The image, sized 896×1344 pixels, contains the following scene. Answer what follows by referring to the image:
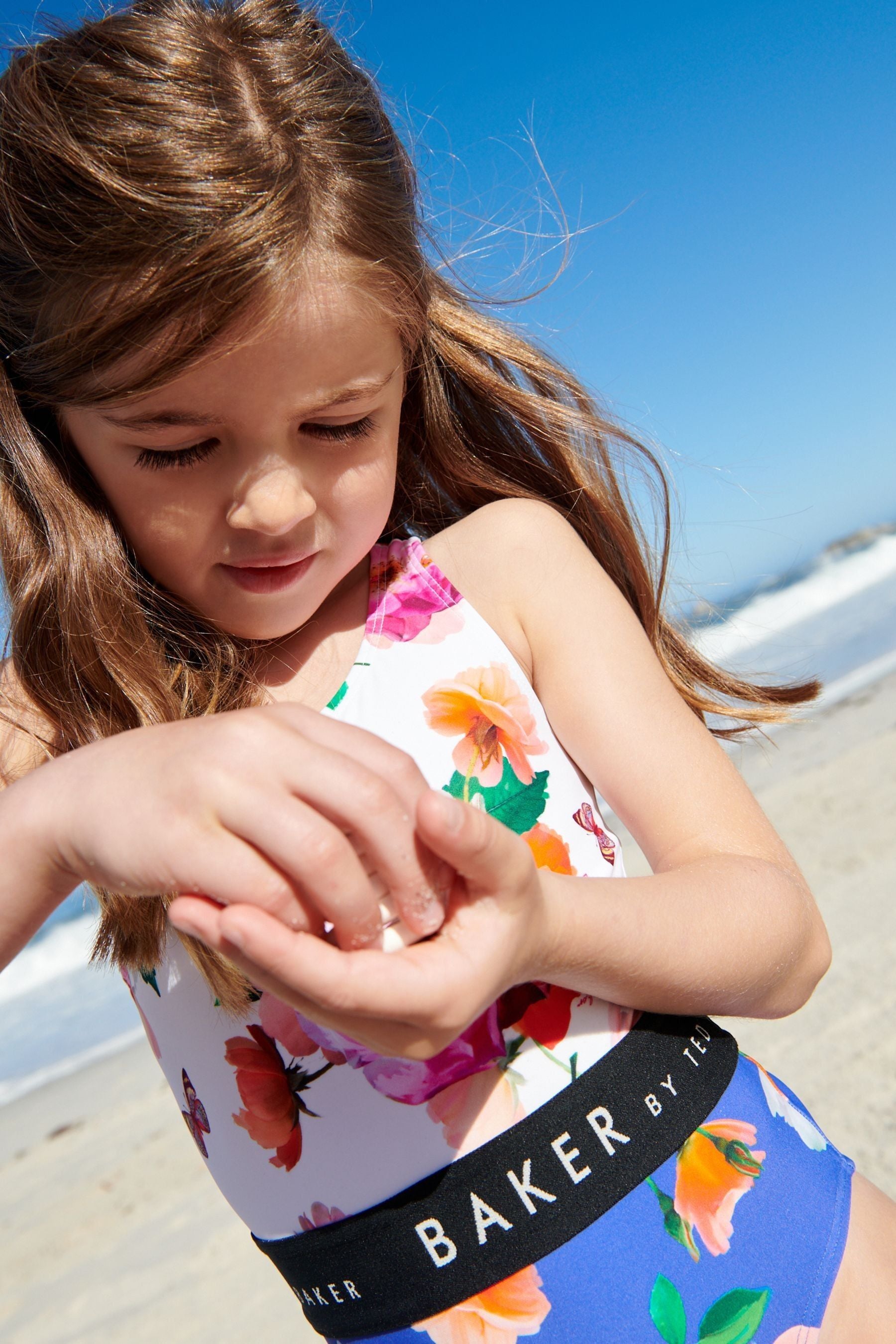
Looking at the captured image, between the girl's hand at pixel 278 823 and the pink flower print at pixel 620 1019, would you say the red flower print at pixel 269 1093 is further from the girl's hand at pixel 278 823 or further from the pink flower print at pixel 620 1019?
the girl's hand at pixel 278 823

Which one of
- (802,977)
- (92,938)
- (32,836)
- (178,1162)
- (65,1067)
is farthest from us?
(92,938)

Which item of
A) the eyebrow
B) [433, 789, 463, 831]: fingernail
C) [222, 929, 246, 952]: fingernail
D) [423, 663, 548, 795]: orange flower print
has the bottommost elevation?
[423, 663, 548, 795]: orange flower print

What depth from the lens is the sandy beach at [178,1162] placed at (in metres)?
3.29

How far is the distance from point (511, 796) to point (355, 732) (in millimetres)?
613

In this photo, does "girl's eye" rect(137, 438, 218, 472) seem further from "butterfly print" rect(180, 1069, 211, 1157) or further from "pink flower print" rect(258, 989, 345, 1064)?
"butterfly print" rect(180, 1069, 211, 1157)

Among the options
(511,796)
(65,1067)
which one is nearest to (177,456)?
(511,796)

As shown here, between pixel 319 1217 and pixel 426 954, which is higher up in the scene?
pixel 426 954

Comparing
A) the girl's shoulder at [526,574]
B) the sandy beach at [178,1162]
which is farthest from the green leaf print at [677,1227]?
the sandy beach at [178,1162]

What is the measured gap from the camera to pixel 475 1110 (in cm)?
125

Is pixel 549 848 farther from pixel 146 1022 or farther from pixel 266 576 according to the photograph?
pixel 146 1022

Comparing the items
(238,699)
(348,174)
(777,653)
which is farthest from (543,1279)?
(777,653)

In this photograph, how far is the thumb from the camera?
775 mm

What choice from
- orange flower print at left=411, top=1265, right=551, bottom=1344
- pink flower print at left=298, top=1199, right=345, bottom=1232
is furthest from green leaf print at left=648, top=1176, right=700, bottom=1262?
pink flower print at left=298, top=1199, right=345, bottom=1232

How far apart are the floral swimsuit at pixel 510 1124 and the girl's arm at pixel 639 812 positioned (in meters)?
0.08
